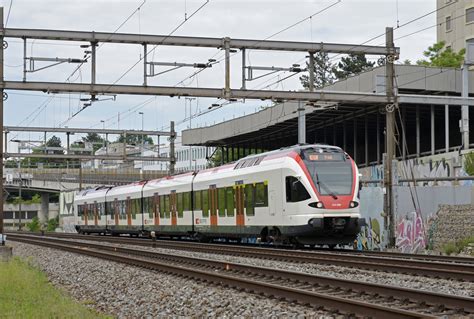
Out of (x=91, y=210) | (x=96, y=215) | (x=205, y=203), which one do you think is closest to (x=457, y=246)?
(x=205, y=203)

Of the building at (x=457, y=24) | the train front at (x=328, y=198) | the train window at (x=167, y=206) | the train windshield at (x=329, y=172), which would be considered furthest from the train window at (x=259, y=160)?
the building at (x=457, y=24)

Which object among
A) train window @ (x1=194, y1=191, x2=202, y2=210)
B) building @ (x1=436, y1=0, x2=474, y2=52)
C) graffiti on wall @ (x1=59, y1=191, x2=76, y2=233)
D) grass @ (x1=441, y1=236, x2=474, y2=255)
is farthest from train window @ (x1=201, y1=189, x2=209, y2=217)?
building @ (x1=436, y1=0, x2=474, y2=52)

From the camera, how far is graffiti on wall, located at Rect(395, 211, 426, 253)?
28.5 metres

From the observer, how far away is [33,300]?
13711 mm

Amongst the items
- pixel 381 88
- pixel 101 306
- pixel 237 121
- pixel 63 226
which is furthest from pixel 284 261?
pixel 63 226

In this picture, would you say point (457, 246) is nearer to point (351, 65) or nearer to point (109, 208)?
point (109, 208)

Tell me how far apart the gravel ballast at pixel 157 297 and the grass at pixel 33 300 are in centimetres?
51

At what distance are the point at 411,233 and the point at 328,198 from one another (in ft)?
17.5

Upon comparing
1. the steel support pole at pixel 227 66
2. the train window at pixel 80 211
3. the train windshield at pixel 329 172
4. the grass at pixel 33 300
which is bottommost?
the grass at pixel 33 300

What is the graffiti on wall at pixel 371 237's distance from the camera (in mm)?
29922

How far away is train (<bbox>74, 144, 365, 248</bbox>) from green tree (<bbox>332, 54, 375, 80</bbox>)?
67.9 metres

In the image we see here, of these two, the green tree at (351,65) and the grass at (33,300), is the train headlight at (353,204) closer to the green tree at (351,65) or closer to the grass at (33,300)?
the grass at (33,300)

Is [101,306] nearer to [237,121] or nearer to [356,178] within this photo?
[356,178]

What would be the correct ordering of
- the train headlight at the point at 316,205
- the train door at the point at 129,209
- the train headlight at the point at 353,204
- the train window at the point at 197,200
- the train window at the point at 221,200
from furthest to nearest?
the train door at the point at 129,209
the train window at the point at 197,200
the train window at the point at 221,200
the train headlight at the point at 353,204
the train headlight at the point at 316,205
